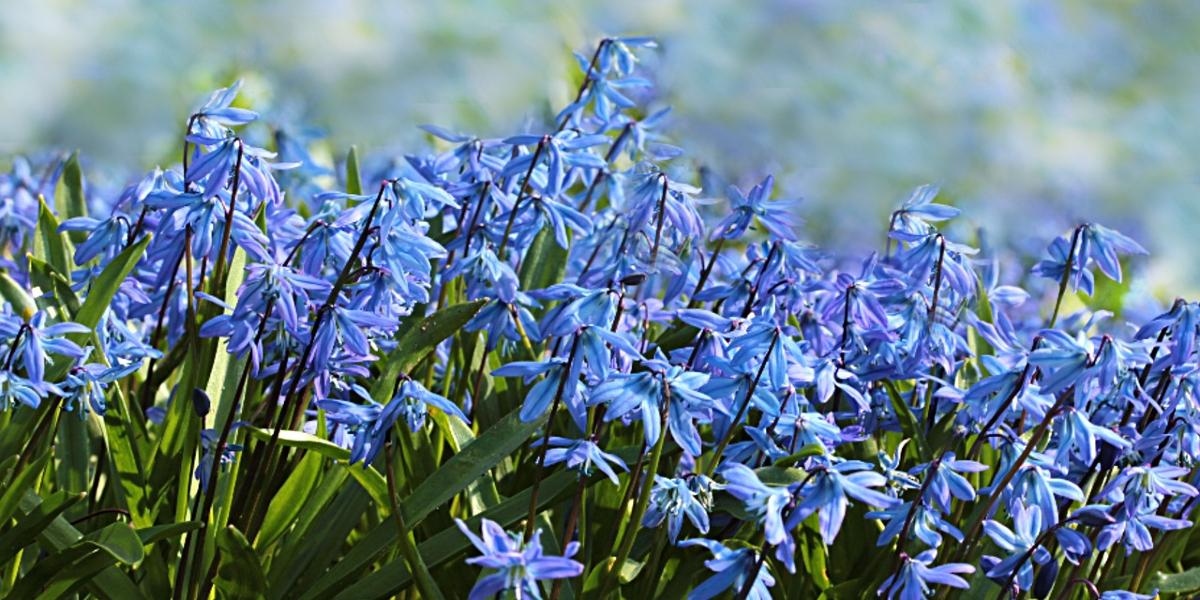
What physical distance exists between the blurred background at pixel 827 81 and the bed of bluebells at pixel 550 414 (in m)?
0.17

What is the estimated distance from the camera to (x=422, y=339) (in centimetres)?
222

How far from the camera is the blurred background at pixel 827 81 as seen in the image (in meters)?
2.72

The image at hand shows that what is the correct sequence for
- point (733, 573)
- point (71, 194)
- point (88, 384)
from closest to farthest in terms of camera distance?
point (733, 573) < point (88, 384) < point (71, 194)

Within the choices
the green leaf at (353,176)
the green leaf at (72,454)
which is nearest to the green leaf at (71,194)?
the green leaf at (353,176)

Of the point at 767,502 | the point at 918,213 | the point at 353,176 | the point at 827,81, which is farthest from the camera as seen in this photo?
the point at 353,176

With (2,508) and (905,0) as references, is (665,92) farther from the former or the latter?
(2,508)

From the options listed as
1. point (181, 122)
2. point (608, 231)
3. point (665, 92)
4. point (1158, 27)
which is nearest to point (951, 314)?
point (608, 231)

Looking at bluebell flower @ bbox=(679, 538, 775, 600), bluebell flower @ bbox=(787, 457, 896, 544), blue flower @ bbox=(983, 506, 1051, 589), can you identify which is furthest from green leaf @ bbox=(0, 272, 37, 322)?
blue flower @ bbox=(983, 506, 1051, 589)

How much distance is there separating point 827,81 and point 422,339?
1254mm

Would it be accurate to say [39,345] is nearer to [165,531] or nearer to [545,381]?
[165,531]

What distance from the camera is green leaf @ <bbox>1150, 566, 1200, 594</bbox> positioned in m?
2.53

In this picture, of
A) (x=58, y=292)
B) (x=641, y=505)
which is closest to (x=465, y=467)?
(x=641, y=505)

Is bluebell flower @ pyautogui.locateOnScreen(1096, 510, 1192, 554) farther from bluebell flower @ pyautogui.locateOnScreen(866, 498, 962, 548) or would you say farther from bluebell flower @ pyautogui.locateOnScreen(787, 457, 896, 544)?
bluebell flower @ pyautogui.locateOnScreen(787, 457, 896, 544)

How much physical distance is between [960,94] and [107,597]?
2295mm
